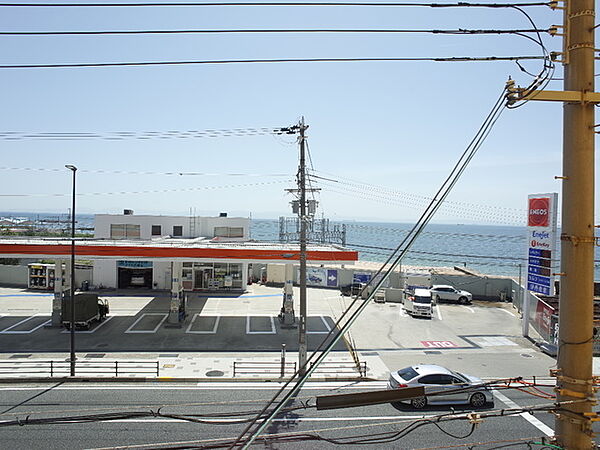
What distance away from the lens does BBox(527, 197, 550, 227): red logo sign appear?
21.3 meters

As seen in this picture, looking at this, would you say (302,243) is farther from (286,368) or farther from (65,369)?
(65,369)

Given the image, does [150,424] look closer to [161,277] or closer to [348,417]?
[348,417]

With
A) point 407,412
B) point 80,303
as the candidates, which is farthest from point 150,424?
point 80,303

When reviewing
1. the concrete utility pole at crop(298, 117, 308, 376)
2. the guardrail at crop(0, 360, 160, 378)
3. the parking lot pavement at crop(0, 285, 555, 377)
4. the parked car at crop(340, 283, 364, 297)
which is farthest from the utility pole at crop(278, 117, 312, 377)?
the parked car at crop(340, 283, 364, 297)

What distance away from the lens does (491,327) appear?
25891 mm

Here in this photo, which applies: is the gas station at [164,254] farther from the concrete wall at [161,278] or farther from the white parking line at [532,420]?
the concrete wall at [161,278]

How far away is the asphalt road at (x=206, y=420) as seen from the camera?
11.1m

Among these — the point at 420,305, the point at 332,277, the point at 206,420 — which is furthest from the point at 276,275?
the point at 206,420

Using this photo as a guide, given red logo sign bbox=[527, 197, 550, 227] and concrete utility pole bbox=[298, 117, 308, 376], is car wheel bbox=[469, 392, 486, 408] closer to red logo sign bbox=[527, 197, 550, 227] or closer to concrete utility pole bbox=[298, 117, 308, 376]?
concrete utility pole bbox=[298, 117, 308, 376]

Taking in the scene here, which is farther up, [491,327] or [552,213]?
[552,213]

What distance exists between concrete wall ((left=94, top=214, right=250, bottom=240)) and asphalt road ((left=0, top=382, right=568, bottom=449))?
2182cm

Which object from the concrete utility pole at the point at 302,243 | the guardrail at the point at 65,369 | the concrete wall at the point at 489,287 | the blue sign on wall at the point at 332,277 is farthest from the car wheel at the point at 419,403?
the blue sign on wall at the point at 332,277

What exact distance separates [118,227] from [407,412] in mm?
29352

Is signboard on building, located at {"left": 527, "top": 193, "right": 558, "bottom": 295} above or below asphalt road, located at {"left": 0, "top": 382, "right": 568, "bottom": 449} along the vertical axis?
above
